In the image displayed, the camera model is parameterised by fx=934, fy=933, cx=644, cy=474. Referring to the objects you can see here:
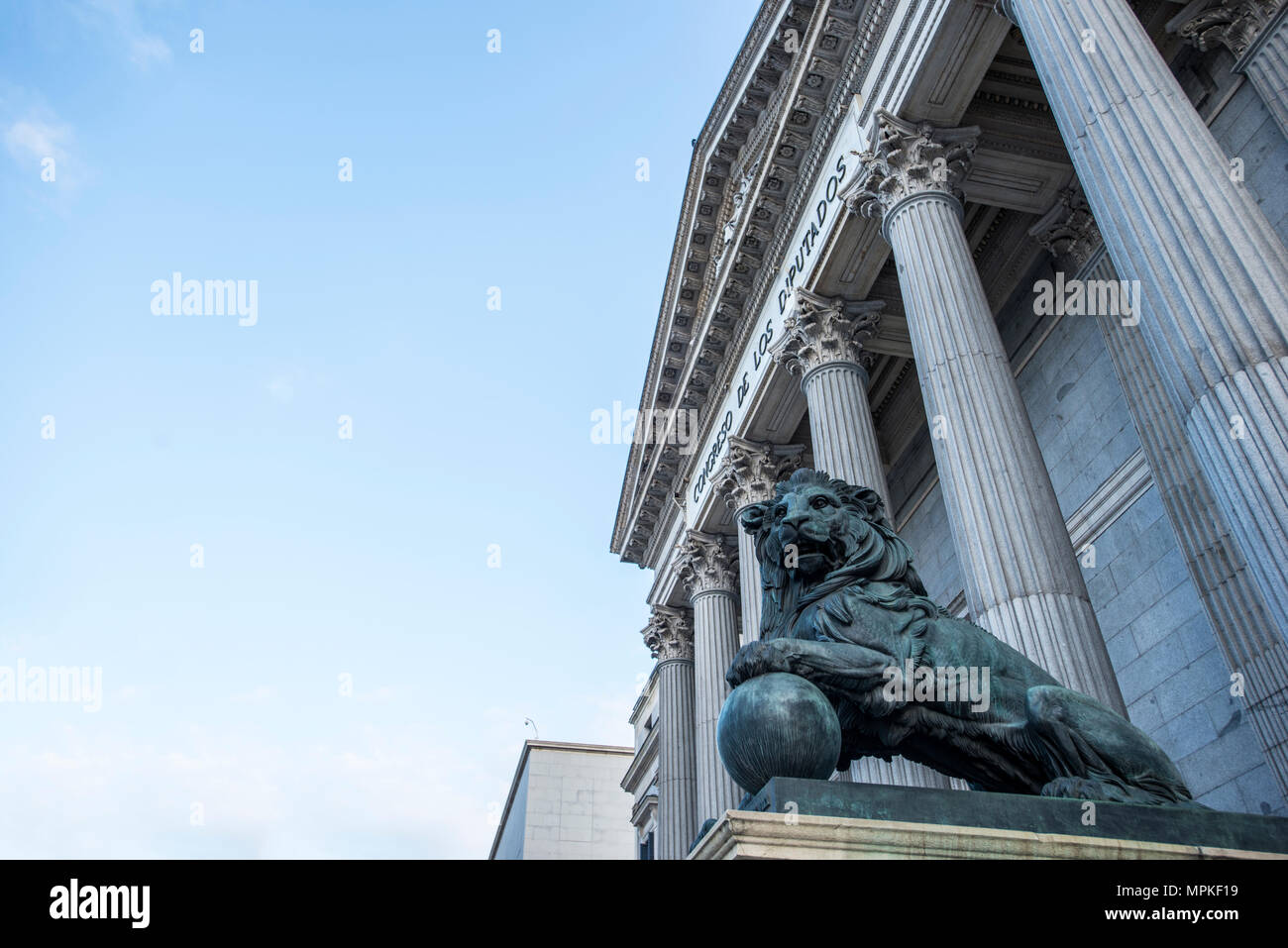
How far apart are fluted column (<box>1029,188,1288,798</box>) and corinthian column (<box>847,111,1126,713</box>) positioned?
1.67 meters

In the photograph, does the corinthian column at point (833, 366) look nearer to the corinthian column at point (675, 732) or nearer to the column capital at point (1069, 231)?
the column capital at point (1069, 231)

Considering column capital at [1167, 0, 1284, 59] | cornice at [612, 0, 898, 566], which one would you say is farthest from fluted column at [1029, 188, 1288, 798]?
cornice at [612, 0, 898, 566]

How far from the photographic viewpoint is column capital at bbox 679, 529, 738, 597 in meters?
22.2

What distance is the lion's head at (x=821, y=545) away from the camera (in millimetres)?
5043

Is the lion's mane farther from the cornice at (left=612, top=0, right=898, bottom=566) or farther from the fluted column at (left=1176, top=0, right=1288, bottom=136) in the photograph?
the cornice at (left=612, top=0, right=898, bottom=566)

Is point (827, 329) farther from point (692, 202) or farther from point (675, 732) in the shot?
point (675, 732)

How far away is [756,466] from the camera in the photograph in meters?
19.6

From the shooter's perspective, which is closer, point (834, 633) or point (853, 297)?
point (834, 633)

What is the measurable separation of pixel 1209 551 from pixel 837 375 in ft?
20.9

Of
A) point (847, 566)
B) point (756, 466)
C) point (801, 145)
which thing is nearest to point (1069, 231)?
point (801, 145)
